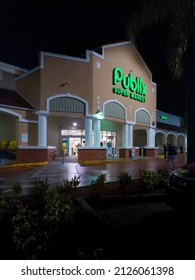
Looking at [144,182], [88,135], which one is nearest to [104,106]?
[88,135]

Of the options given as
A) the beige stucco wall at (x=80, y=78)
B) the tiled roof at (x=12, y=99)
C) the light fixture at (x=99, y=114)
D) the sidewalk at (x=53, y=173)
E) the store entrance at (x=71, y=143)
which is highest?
the beige stucco wall at (x=80, y=78)

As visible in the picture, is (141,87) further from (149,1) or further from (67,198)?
(67,198)

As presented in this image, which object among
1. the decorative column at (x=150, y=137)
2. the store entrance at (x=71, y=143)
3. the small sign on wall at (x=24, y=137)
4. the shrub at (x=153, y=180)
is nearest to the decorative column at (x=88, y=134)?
the small sign on wall at (x=24, y=137)

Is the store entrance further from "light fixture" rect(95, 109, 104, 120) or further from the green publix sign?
the green publix sign

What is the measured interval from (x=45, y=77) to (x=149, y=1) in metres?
10.6

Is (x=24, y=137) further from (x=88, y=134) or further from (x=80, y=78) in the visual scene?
(x=80, y=78)

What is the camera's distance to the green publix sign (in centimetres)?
2242

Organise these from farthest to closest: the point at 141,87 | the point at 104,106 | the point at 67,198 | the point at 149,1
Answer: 1. the point at 141,87
2. the point at 104,106
3. the point at 149,1
4. the point at 67,198

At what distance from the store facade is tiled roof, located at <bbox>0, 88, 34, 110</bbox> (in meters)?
0.50

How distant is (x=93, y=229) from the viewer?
389cm

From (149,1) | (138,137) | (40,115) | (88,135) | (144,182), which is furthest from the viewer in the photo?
(138,137)

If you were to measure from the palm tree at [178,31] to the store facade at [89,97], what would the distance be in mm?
8865

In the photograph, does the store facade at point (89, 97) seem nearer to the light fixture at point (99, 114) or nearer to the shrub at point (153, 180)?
the light fixture at point (99, 114)

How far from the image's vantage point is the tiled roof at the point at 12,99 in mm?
17612
